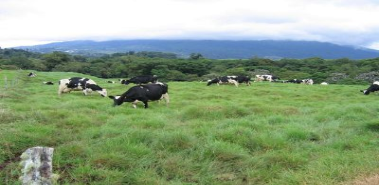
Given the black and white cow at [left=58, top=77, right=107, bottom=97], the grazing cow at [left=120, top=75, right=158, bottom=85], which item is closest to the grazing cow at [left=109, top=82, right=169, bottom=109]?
the black and white cow at [left=58, top=77, right=107, bottom=97]

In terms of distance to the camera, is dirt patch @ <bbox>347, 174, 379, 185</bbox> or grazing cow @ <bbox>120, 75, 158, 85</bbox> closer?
dirt patch @ <bbox>347, 174, 379, 185</bbox>

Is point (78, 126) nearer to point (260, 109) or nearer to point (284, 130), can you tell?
point (284, 130)

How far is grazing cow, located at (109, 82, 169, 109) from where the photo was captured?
47.6 feet

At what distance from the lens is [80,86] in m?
20.5

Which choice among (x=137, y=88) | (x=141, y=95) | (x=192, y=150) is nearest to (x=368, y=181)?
(x=192, y=150)

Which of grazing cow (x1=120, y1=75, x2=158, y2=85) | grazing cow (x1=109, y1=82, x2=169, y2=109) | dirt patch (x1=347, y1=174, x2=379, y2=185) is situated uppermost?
dirt patch (x1=347, y1=174, x2=379, y2=185)

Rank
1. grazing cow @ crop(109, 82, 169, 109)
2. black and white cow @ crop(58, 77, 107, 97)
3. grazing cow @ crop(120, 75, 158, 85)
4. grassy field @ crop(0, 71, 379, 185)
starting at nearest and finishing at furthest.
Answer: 1. grassy field @ crop(0, 71, 379, 185)
2. grazing cow @ crop(109, 82, 169, 109)
3. black and white cow @ crop(58, 77, 107, 97)
4. grazing cow @ crop(120, 75, 158, 85)

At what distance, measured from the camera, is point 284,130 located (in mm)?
8867

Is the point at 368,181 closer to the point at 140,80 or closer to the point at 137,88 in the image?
the point at 137,88

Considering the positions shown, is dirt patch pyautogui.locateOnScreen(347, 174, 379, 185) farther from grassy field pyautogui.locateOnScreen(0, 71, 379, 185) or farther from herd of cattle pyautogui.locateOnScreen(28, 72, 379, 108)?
herd of cattle pyautogui.locateOnScreen(28, 72, 379, 108)

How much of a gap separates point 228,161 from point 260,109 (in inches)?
238

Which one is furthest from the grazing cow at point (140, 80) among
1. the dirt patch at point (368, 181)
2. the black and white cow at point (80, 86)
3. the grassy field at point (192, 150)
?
the dirt patch at point (368, 181)

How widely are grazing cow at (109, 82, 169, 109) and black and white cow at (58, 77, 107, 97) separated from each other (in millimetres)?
4892

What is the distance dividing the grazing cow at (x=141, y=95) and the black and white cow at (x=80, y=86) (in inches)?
193
